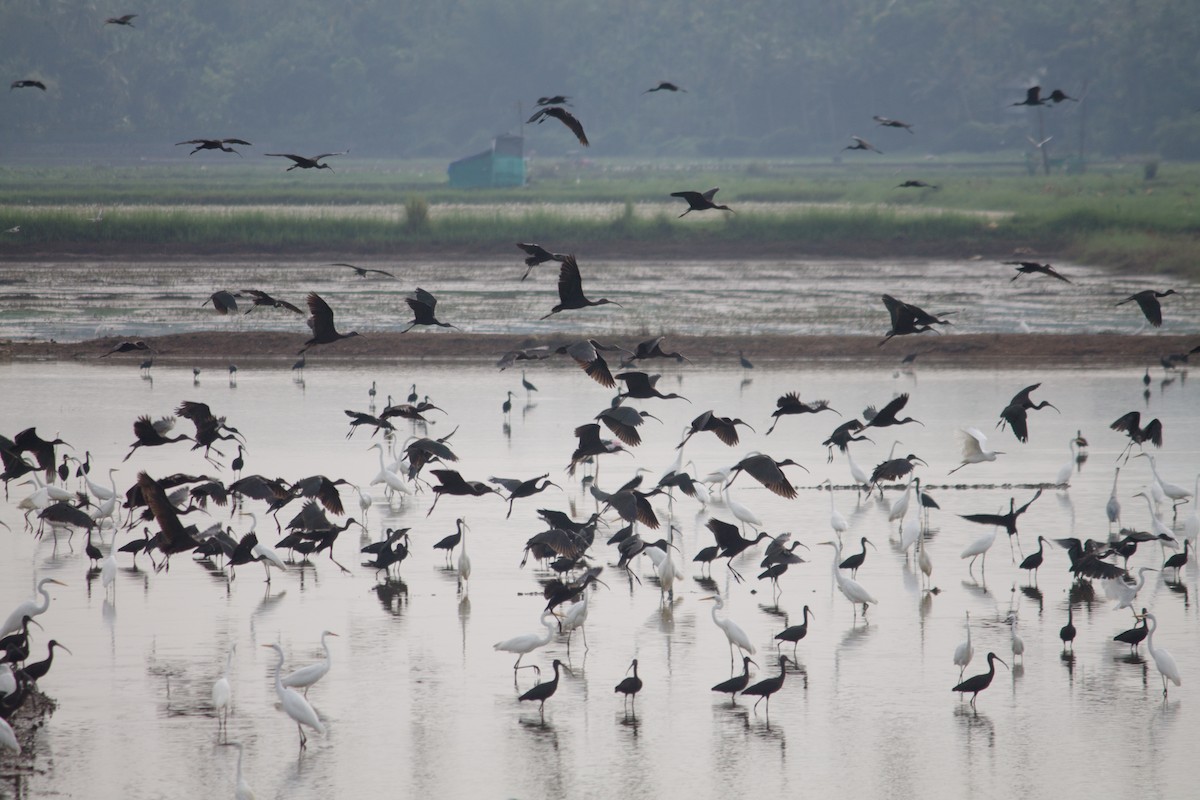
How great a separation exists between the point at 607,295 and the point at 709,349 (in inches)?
276

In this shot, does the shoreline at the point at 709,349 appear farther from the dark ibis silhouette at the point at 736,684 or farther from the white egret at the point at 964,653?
the dark ibis silhouette at the point at 736,684

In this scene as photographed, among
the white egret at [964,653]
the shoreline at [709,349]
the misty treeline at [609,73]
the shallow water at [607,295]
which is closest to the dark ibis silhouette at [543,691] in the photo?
the white egret at [964,653]

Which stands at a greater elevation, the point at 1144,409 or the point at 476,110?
the point at 476,110

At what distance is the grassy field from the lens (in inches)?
1451

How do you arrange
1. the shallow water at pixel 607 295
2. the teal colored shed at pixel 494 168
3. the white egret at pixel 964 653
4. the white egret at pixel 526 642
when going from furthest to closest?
the teal colored shed at pixel 494 168, the shallow water at pixel 607 295, the white egret at pixel 526 642, the white egret at pixel 964 653

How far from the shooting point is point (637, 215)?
44875 millimetres

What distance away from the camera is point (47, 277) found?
32781 mm

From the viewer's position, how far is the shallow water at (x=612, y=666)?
7391 millimetres

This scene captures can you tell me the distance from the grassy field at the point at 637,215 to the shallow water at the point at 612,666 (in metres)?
21.7

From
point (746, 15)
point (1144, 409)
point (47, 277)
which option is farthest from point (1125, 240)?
point (746, 15)

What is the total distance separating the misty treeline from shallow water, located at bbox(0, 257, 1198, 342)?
50.3 m

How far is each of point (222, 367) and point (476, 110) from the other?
83.5 m

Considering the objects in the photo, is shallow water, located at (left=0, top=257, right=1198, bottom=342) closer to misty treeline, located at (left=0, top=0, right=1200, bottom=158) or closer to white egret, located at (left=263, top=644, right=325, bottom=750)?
white egret, located at (left=263, top=644, right=325, bottom=750)

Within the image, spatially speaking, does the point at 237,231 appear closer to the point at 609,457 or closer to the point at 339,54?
the point at 609,457
